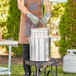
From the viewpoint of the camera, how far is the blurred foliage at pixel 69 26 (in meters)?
6.82

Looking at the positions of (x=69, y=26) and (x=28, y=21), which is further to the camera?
(x=69, y=26)

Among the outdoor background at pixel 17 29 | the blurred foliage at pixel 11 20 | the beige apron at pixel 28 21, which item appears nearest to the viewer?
the beige apron at pixel 28 21

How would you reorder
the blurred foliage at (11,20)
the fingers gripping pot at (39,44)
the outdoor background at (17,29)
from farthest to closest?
the blurred foliage at (11,20), the outdoor background at (17,29), the fingers gripping pot at (39,44)

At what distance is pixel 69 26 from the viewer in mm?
6852

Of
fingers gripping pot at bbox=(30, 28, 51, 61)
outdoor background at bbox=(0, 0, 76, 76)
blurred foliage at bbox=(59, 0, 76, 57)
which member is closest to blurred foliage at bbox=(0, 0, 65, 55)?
outdoor background at bbox=(0, 0, 76, 76)

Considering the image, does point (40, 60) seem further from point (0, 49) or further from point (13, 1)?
point (0, 49)

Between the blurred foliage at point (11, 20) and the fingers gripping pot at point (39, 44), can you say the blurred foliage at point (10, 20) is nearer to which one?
the blurred foliage at point (11, 20)

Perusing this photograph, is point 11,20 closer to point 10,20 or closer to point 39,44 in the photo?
point 10,20

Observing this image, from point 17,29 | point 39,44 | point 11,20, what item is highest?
point 11,20

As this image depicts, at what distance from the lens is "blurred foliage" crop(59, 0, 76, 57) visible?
6820 millimetres

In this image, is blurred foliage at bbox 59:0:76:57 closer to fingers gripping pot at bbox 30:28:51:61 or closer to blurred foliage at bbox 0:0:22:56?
blurred foliage at bbox 0:0:22:56

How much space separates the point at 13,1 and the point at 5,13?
1.66 feet

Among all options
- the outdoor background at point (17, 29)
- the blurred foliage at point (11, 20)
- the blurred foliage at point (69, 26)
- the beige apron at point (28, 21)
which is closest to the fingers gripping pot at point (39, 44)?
the beige apron at point (28, 21)

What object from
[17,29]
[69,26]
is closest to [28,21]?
[69,26]
